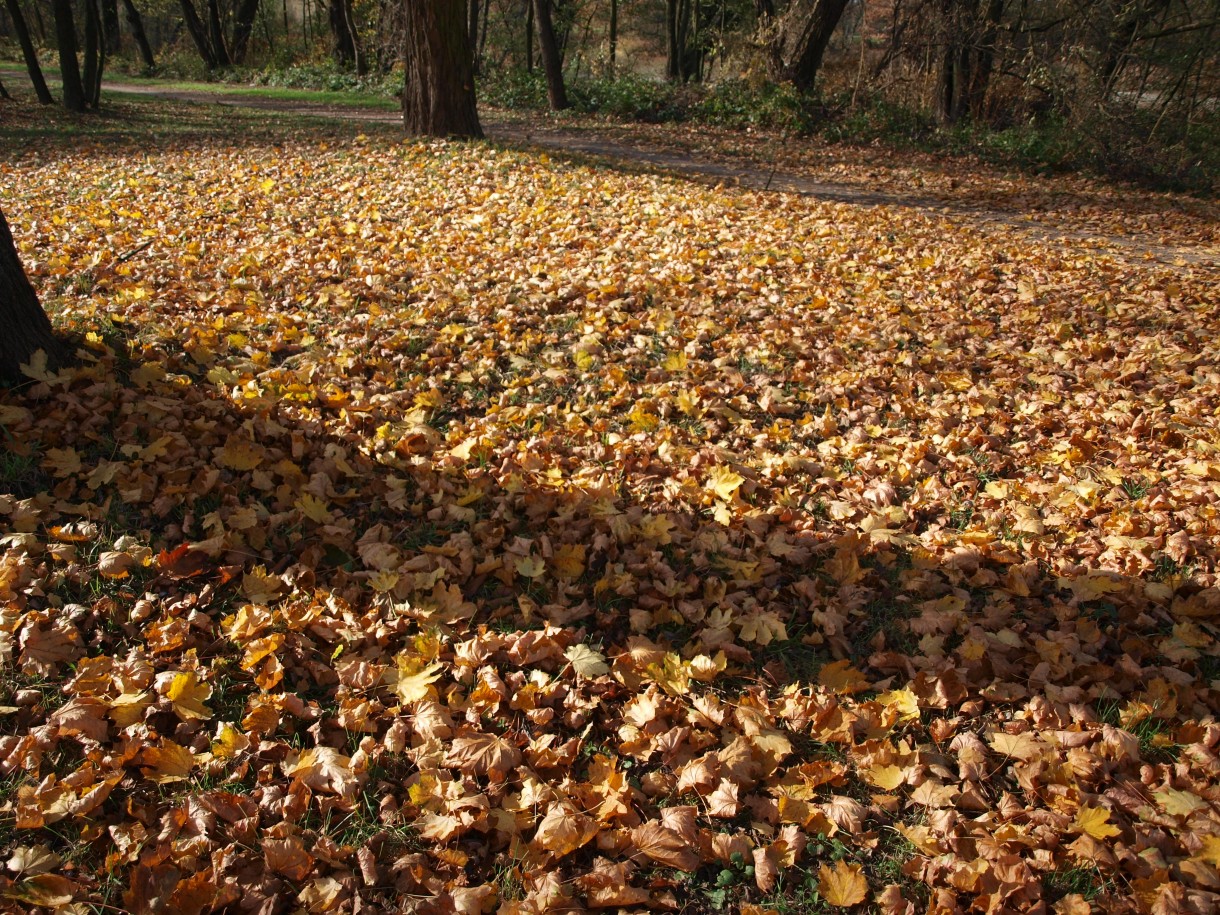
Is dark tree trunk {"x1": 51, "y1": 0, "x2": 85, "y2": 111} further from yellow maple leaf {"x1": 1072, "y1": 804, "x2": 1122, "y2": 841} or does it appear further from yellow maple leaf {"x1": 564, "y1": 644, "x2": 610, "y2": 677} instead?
yellow maple leaf {"x1": 1072, "y1": 804, "x2": 1122, "y2": 841}

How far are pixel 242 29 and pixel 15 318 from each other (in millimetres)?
35600

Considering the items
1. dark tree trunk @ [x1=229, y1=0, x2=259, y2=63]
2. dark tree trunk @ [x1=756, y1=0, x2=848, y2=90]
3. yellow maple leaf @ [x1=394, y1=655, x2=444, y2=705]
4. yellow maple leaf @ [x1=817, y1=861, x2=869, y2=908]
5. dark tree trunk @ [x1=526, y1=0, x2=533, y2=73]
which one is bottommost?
yellow maple leaf @ [x1=817, y1=861, x2=869, y2=908]

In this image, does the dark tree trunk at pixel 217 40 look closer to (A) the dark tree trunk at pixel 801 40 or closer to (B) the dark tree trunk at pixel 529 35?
(B) the dark tree trunk at pixel 529 35

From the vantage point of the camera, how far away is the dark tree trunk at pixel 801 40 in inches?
672

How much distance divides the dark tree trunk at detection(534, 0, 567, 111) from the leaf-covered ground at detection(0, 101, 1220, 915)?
13458 mm

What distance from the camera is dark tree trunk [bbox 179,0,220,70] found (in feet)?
98.8

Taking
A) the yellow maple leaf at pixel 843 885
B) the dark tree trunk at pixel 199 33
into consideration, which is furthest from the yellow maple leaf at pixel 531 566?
the dark tree trunk at pixel 199 33

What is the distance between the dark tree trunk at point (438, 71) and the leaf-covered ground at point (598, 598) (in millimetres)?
6322

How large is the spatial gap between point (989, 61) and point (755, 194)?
9.48 meters

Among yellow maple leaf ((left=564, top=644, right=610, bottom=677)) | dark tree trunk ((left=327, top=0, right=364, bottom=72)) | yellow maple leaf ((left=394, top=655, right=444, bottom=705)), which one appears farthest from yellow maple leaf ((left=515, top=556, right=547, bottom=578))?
dark tree trunk ((left=327, top=0, right=364, bottom=72))

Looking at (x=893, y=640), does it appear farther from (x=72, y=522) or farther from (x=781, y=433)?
(x=72, y=522)

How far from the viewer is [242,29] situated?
32562 millimetres

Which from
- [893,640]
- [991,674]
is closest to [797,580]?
[893,640]

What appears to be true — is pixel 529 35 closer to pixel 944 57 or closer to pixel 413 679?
pixel 944 57
